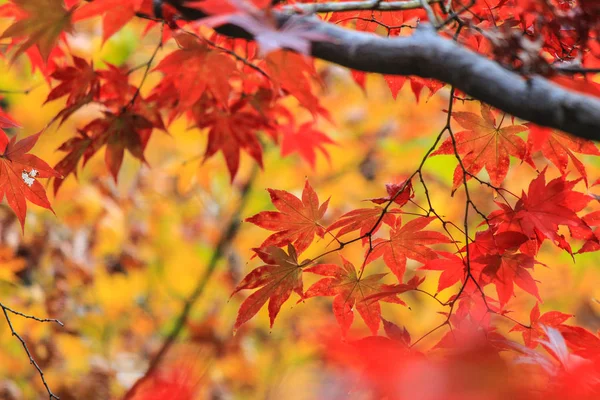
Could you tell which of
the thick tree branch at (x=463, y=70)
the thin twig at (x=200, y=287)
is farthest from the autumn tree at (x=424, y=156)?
the thin twig at (x=200, y=287)

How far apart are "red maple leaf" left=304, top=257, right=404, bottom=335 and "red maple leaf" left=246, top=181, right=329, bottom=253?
0.06 metres

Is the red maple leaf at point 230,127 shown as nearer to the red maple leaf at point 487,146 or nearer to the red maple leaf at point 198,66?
the red maple leaf at point 198,66

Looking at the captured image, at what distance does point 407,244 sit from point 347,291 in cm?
11

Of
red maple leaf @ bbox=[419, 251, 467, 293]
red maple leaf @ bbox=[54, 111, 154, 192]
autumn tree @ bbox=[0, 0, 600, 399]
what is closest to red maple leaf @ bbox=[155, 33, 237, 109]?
autumn tree @ bbox=[0, 0, 600, 399]

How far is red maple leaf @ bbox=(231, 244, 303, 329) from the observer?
0.74m

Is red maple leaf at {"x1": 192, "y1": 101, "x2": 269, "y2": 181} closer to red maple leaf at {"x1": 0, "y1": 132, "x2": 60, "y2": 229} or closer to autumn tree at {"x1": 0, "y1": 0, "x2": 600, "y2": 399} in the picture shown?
autumn tree at {"x1": 0, "y1": 0, "x2": 600, "y2": 399}

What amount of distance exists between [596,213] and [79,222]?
1.86m

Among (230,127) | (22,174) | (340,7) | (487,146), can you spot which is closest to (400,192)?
(487,146)

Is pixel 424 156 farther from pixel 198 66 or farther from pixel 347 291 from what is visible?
pixel 198 66

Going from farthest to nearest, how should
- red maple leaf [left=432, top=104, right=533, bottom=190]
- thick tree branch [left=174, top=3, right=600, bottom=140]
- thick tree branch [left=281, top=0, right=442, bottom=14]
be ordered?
red maple leaf [left=432, top=104, right=533, bottom=190]
thick tree branch [left=281, top=0, right=442, bottom=14]
thick tree branch [left=174, top=3, right=600, bottom=140]

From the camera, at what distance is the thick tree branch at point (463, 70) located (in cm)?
41

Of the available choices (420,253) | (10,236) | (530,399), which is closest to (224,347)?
(10,236)

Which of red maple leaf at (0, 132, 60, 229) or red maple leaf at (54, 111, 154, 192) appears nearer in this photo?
red maple leaf at (0, 132, 60, 229)

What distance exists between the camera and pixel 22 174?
80 cm
